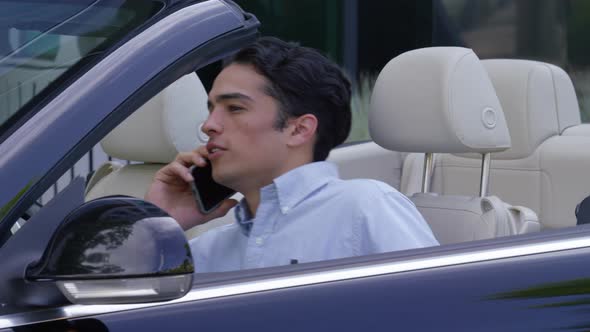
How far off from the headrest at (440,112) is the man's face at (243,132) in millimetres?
531

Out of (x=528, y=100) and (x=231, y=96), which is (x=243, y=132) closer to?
(x=231, y=96)

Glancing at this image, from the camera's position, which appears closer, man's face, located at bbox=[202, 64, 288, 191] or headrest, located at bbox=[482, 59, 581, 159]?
man's face, located at bbox=[202, 64, 288, 191]

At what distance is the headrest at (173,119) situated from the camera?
356cm

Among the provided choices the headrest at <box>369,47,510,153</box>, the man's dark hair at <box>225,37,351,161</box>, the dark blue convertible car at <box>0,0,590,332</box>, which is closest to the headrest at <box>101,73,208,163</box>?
the headrest at <box>369,47,510,153</box>

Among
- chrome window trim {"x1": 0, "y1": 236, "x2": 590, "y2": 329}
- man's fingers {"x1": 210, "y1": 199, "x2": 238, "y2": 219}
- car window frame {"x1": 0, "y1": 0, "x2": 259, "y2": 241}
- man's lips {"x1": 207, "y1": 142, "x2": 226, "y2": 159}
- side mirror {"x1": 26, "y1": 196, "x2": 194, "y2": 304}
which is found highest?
car window frame {"x1": 0, "y1": 0, "x2": 259, "y2": 241}

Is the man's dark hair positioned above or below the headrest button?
above

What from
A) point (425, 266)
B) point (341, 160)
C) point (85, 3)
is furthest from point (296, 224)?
point (341, 160)

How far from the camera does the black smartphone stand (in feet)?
9.63

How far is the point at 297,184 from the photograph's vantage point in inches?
101

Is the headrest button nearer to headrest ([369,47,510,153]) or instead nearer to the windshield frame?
headrest ([369,47,510,153])

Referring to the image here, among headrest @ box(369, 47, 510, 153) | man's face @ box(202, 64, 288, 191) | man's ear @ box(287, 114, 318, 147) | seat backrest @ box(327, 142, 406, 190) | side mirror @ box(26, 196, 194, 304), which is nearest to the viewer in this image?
side mirror @ box(26, 196, 194, 304)

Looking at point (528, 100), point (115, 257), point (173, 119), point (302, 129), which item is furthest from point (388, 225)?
point (528, 100)

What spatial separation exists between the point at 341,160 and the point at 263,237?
1.49 m

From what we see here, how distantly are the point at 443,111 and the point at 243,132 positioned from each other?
735 millimetres
